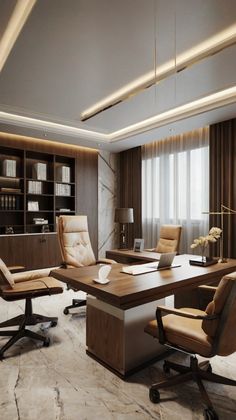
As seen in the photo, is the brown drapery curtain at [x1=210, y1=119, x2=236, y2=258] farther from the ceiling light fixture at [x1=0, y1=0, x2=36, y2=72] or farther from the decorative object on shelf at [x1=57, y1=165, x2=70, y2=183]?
the ceiling light fixture at [x1=0, y1=0, x2=36, y2=72]

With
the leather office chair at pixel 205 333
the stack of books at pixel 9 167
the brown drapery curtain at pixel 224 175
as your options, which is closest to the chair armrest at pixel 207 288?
the leather office chair at pixel 205 333

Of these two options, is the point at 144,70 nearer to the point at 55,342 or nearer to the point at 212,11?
the point at 212,11

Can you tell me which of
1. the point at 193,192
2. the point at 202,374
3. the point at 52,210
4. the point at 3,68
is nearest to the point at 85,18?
the point at 3,68

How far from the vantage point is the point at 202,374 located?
174cm

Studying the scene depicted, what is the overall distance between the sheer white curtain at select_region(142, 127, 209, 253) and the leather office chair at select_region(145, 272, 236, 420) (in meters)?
3.25

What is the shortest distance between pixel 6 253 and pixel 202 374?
4029 millimetres

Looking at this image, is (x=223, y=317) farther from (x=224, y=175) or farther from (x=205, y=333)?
(x=224, y=175)

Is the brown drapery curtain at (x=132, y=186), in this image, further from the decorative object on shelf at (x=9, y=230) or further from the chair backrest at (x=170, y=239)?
the decorative object on shelf at (x=9, y=230)

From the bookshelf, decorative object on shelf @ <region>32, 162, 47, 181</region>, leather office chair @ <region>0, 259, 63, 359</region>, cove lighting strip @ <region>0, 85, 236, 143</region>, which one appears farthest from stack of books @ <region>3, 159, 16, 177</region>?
leather office chair @ <region>0, 259, 63, 359</region>

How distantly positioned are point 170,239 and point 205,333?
249cm

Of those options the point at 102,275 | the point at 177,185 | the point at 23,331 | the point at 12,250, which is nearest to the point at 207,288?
the point at 102,275

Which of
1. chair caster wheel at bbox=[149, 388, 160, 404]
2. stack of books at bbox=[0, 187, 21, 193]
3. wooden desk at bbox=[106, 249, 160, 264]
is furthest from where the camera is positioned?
stack of books at bbox=[0, 187, 21, 193]

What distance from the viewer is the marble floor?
5.29 feet

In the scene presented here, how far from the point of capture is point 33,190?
5305 mm
